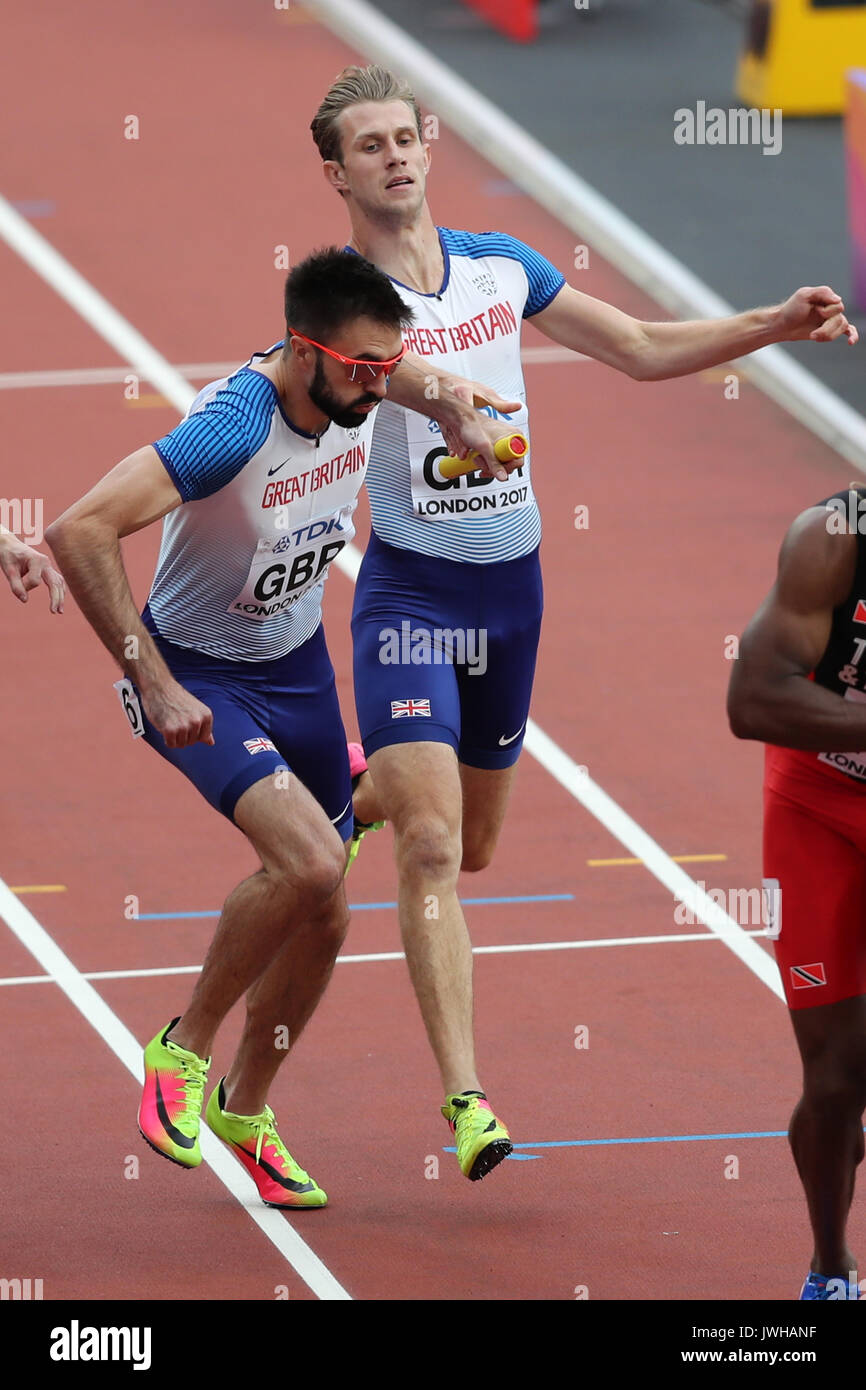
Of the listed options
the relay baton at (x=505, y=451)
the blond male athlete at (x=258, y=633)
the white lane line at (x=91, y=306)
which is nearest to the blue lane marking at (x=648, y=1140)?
the blond male athlete at (x=258, y=633)

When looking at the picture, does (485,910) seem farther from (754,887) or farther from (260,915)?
(260,915)

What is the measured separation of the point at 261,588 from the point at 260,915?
932 millimetres

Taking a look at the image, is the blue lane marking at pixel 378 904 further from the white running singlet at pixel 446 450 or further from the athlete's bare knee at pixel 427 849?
the athlete's bare knee at pixel 427 849

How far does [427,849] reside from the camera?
7.50 m

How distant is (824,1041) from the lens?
21.5 feet

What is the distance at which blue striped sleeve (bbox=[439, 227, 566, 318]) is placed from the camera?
827 centimetres

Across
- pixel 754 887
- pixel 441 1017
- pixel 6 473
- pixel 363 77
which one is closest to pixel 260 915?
pixel 441 1017

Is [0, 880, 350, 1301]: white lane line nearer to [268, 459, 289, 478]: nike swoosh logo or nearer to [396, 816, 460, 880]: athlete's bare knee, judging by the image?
[396, 816, 460, 880]: athlete's bare knee

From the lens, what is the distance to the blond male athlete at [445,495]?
7695 mm

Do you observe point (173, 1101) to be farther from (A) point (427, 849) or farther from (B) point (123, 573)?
(B) point (123, 573)

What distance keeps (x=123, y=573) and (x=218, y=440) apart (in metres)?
0.45

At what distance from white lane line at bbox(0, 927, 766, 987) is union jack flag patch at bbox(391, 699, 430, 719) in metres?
2.18

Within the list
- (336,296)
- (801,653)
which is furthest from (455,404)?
(801,653)

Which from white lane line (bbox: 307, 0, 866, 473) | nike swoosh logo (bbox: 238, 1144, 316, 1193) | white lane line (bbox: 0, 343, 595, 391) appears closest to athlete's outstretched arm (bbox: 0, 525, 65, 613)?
nike swoosh logo (bbox: 238, 1144, 316, 1193)
